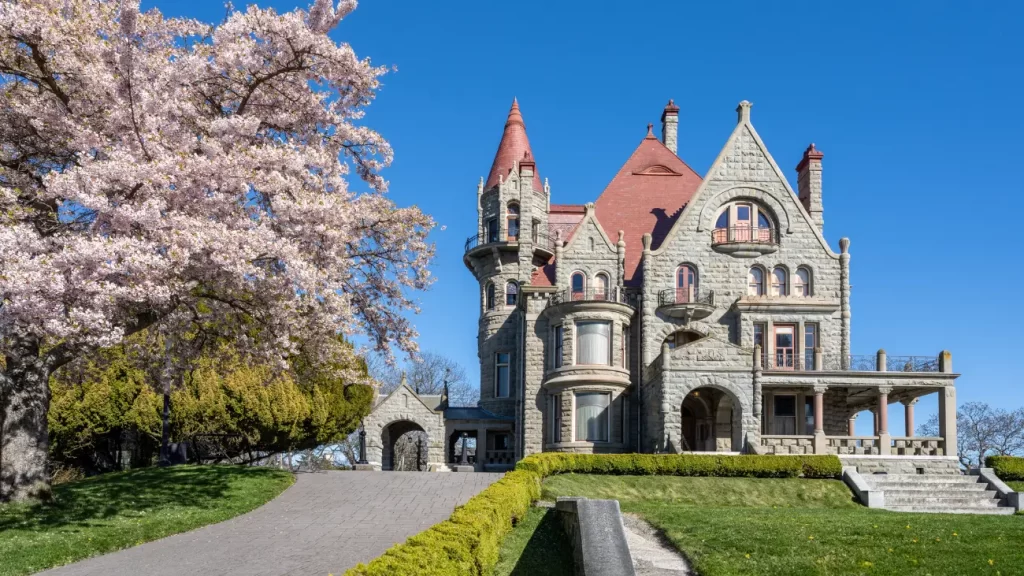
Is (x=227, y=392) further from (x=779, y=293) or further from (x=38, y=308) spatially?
(x=779, y=293)

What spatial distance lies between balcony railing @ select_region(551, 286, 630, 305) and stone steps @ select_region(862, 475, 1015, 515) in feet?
42.1

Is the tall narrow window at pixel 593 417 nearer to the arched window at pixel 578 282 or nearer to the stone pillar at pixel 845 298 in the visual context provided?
the arched window at pixel 578 282

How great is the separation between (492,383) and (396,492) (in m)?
17.0

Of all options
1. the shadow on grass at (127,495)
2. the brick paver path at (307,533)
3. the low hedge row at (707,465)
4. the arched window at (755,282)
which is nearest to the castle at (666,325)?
the arched window at (755,282)

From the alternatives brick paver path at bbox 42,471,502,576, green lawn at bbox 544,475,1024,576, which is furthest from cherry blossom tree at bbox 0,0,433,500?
green lawn at bbox 544,475,1024,576

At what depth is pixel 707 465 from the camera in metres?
30.6

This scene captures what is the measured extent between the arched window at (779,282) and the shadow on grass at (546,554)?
78.0ft

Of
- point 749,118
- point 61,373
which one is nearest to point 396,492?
point 61,373

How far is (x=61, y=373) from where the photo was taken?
24.8m

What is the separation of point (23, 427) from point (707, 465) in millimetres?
19524

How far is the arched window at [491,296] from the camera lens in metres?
44.0

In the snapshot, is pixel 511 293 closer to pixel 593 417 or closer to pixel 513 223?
pixel 513 223

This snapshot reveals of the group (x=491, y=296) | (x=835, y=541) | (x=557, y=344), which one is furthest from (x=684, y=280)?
(x=835, y=541)

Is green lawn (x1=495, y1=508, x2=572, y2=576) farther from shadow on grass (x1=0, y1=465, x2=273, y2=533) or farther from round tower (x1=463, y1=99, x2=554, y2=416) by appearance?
round tower (x1=463, y1=99, x2=554, y2=416)
